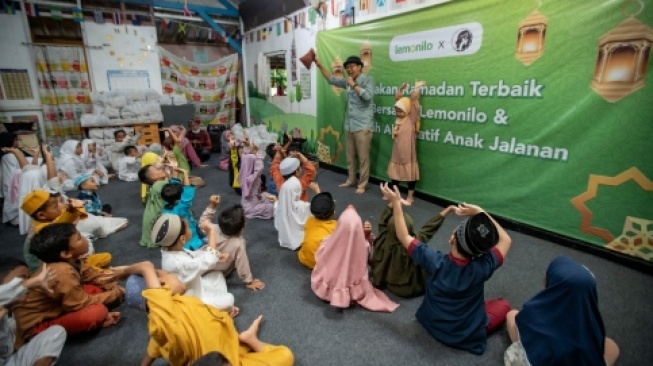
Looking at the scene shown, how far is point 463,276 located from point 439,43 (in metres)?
2.76

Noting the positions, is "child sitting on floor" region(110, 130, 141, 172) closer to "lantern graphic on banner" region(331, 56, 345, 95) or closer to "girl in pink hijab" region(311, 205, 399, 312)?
"lantern graphic on banner" region(331, 56, 345, 95)

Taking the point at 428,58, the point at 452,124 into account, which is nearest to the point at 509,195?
the point at 452,124

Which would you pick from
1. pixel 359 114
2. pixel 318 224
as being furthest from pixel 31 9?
pixel 318 224

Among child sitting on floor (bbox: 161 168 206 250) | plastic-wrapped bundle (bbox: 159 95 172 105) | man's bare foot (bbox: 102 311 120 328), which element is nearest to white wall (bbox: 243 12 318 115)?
plastic-wrapped bundle (bbox: 159 95 172 105)

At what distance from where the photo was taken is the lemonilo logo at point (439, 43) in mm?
3225

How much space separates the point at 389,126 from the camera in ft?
14.1

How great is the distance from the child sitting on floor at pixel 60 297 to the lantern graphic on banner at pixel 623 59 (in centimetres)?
338

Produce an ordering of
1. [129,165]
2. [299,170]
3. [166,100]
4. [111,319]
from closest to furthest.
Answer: [111,319] → [299,170] → [129,165] → [166,100]

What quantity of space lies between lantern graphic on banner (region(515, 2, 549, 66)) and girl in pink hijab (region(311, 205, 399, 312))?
211 cm

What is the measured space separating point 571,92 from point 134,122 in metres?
6.54

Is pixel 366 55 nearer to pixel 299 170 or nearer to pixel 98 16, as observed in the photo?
pixel 299 170

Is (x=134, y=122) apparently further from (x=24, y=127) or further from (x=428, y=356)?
(x=428, y=356)

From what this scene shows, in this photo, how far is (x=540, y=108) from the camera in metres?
2.82

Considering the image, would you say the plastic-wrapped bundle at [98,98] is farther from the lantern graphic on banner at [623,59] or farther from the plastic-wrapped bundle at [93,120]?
the lantern graphic on banner at [623,59]
